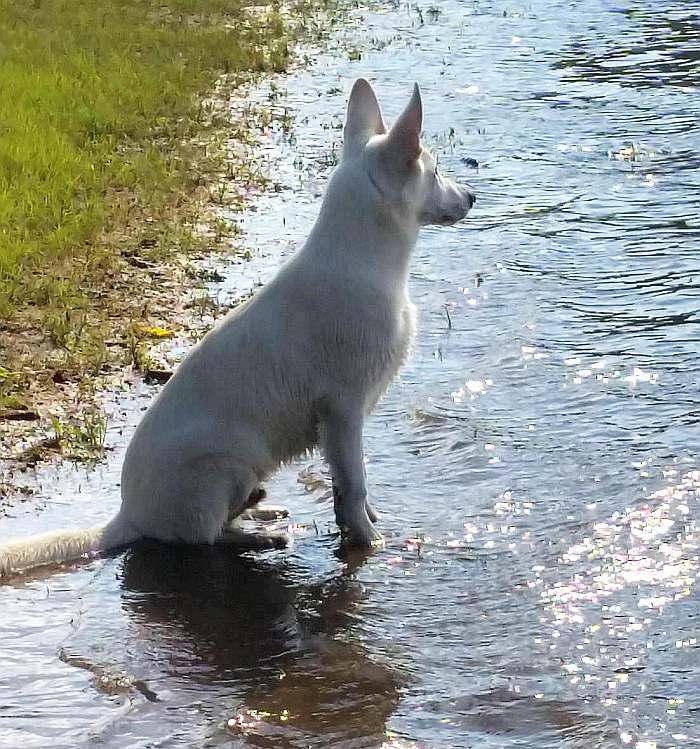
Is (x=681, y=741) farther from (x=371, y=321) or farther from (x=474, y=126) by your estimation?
(x=474, y=126)

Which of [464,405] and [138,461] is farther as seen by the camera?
[464,405]

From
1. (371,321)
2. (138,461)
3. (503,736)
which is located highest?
(371,321)

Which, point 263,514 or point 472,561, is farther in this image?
point 263,514

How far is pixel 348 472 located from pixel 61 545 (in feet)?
3.69

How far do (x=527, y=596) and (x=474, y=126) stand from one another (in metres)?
7.08

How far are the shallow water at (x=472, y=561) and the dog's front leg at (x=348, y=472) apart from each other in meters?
0.11

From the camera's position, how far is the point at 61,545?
5.18 m

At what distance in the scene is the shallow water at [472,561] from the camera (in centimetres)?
422

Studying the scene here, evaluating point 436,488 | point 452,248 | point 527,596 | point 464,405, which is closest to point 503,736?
point 527,596

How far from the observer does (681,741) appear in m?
3.94

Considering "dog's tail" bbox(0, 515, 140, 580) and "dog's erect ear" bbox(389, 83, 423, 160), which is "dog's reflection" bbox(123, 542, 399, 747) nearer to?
"dog's tail" bbox(0, 515, 140, 580)

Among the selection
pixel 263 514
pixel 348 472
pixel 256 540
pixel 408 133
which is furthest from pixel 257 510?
pixel 408 133

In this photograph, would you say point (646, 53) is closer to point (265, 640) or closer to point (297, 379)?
point (297, 379)

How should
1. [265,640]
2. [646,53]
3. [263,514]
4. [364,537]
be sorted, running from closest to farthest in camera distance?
[265,640] → [364,537] → [263,514] → [646,53]
